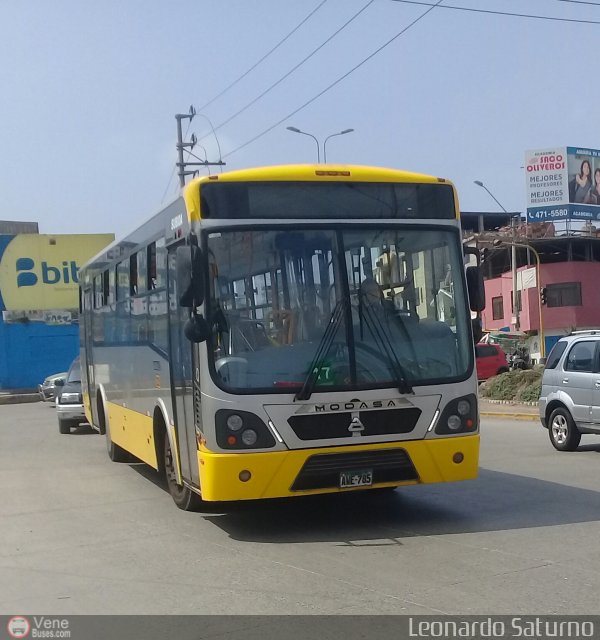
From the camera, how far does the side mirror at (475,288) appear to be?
30.3 ft

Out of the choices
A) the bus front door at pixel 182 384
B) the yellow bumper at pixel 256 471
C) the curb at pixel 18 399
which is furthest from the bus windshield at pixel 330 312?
the curb at pixel 18 399

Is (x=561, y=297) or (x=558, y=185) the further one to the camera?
(x=558, y=185)

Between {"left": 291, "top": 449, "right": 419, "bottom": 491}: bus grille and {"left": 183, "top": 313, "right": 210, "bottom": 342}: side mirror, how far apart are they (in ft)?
4.74

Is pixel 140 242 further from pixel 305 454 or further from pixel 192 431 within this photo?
pixel 305 454

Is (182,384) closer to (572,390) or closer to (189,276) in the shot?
(189,276)

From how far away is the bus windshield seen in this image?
8.53m

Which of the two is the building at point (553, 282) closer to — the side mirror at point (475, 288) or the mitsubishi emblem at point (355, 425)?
the side mirror at point (475, 288)

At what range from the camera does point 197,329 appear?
8.41 m

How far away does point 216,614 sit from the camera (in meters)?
6.25

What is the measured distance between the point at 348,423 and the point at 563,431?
300 inches

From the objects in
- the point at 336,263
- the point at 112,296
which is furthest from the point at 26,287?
the point at 336,263

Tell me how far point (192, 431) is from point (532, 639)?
4333 mm

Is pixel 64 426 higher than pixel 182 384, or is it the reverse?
pixel 182 384

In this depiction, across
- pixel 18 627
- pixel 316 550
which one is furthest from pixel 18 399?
pixel 18 627
